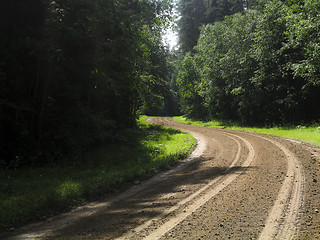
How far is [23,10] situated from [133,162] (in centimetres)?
704

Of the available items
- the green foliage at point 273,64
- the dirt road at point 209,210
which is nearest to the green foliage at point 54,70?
the dirt road at point 209,210

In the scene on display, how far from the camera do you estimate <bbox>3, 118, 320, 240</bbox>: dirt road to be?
3.73m

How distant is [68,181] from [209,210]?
14.9 feet

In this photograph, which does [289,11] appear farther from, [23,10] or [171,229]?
[171,229]

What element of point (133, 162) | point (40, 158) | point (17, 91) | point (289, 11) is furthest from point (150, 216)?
point (289, 11)

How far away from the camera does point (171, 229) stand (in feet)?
12.6

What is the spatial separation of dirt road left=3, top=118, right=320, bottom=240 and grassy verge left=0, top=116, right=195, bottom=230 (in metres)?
0.57

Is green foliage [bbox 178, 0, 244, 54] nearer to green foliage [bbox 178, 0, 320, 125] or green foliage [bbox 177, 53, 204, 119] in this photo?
green foliage [bbox 177, 53, 204, 119]

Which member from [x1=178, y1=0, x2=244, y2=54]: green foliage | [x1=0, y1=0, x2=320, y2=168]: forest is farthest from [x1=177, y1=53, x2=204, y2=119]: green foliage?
[x1=0, y1=0, x2=320, y2=168]: forest

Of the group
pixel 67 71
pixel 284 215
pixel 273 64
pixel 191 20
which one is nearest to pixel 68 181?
pixel 67 71

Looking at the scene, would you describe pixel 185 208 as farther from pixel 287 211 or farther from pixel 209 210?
pixel 287 211

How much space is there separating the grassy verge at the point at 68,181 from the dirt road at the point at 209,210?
1.88ft

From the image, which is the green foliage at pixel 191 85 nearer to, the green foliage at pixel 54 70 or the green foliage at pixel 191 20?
the green foliage at pixel 191 20

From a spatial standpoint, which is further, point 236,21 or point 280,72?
point 236,21
